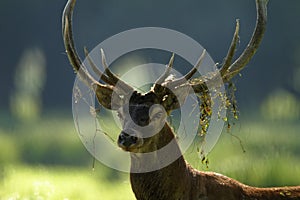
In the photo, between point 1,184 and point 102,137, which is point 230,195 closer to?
point 1,184

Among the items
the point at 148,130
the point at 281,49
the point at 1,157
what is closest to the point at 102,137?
the point at 1,157

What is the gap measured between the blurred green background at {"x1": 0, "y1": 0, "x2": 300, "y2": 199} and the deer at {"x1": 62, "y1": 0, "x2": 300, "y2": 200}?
56 cm

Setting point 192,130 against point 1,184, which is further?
point 1,184

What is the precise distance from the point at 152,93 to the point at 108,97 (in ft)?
1.14

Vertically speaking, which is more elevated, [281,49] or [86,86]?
[86,86]

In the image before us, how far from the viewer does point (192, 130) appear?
5.92m

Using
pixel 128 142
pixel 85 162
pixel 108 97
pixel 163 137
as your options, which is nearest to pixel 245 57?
pixel 163 137

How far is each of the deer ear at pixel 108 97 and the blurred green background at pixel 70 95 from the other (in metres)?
0.76

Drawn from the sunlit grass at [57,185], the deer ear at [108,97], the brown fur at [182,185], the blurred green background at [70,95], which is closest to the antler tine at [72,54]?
the deer ear at [108,97]

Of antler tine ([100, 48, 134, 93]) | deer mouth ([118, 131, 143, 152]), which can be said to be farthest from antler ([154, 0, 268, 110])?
deer mouth ([118, 131, 143, 152])

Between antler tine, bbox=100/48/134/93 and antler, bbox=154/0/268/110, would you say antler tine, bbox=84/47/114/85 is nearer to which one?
antler tine, bbox=100/48/134/93

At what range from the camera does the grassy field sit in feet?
27.9

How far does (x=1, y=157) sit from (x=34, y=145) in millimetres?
1124

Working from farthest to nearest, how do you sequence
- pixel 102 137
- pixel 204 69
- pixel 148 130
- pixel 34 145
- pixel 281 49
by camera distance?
1. pixel 281 49
2. pixel 34 145
3. pixel 102 137
4. pixel 204 69
5. pixel 148 130
